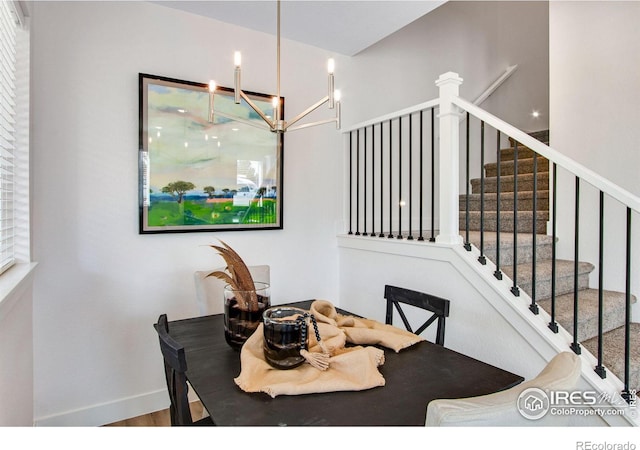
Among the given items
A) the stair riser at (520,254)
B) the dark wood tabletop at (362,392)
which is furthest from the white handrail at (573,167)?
the dark wood tabletop at (362,392)

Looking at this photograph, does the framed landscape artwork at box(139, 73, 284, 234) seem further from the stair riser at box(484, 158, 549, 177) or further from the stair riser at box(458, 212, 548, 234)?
the stair riser at box(484, 158, 549, 177)

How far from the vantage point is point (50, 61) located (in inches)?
86.7

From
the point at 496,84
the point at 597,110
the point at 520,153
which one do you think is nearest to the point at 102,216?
the point at 597,110

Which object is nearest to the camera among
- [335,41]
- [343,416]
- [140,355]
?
[343,416]

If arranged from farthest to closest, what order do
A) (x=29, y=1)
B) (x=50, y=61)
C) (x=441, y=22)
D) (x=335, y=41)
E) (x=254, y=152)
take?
(x=441, y=22) → (x=335, y=41) → (x=254, y=152) → (x=50, y=61) → (x=29, y=1)

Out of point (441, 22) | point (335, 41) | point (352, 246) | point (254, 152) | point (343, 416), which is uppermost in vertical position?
point (441, 22)

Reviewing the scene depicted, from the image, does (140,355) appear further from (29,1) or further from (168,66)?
(29,1)

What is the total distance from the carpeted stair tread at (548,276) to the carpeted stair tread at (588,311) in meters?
0.05

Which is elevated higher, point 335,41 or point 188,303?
point 335,41

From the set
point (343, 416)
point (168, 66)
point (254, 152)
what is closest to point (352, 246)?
point (254, 152)

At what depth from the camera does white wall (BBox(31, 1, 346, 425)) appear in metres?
2.19

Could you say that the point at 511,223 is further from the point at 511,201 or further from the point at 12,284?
the point at 12,284

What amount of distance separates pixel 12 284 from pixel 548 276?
9.21 ft

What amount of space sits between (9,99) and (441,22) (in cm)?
390
